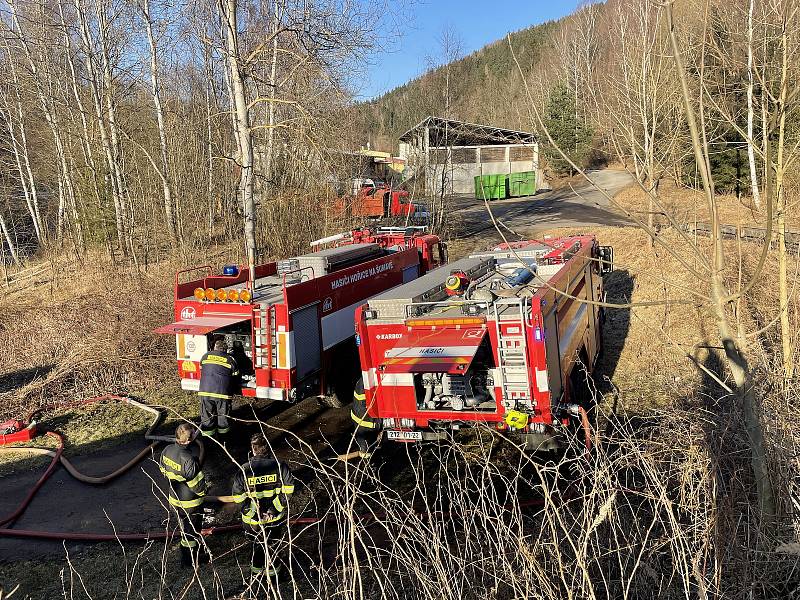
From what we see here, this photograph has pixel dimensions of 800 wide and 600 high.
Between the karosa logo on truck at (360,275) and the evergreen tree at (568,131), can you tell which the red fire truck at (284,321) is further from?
the evergreen tree at (568,131)

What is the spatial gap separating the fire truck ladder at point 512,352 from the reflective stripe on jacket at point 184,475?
9.44 feet

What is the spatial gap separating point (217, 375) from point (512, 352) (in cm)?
371

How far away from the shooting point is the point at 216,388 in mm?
7230

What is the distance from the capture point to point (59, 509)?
617cm

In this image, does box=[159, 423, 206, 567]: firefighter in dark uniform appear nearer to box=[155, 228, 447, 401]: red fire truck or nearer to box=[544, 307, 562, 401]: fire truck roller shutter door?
box=[155, 228, 447, 401]: red fire truck

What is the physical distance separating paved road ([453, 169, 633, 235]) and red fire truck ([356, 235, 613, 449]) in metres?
12.9

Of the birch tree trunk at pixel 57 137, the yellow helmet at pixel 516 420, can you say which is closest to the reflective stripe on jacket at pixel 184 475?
the yellow helmet at pixel 516 420

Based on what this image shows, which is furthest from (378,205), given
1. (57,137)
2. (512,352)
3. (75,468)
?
(512,352)

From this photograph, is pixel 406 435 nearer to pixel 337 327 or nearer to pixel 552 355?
pixel 552 355

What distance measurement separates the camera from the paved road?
23641 millimetres

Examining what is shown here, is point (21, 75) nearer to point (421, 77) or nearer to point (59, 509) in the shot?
point (421, 77)

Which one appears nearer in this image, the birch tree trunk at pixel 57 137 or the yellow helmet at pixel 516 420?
the yellow helmet at pixel 516 420

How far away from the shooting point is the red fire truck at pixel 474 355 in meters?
5.52

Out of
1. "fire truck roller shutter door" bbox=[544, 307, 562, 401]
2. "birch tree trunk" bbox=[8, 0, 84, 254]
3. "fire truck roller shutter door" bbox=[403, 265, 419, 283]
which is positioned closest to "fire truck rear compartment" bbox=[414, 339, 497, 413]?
"fire truck roller shutter door" bbox=[544, 307, 562, 401]
